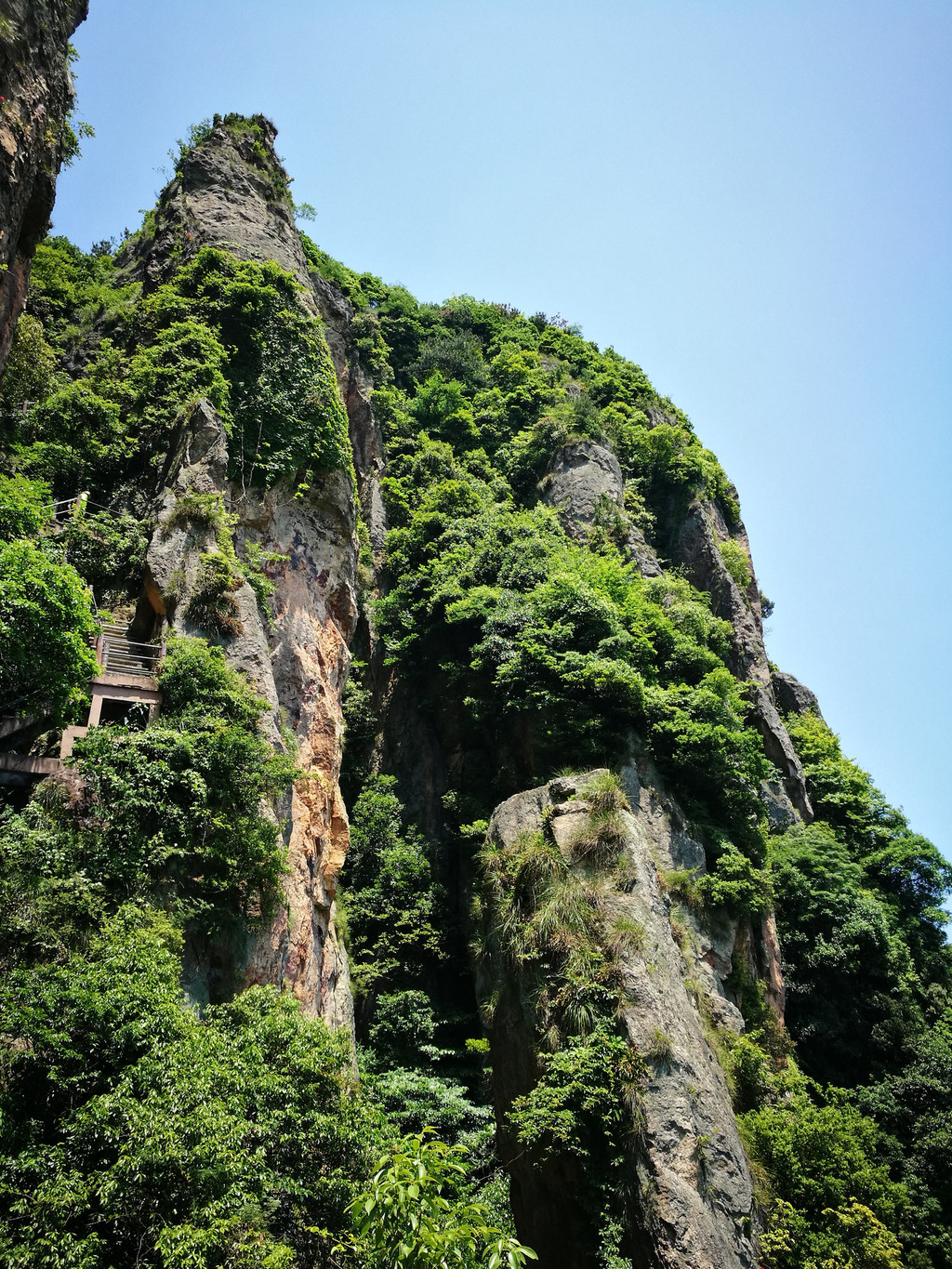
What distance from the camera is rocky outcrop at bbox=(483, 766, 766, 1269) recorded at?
502 inches

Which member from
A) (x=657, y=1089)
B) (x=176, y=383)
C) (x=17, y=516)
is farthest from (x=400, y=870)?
(x=176, y=383)

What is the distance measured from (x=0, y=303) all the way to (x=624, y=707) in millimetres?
16292

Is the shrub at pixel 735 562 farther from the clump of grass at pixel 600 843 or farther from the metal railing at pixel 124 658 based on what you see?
the metal railing at pixel 124 658

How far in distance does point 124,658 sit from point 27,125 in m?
9.35

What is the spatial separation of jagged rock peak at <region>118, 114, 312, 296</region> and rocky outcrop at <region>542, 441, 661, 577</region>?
11.9 metres

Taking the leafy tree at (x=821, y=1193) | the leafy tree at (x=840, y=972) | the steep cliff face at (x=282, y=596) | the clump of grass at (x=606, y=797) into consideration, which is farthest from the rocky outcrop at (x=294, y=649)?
the leafy tree at (x=840, y=972)

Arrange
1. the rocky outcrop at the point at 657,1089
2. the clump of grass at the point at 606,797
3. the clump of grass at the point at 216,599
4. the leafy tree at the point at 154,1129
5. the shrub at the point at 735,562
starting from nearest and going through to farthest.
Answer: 1. the leafy tree at the point at 154,1129
2. the rocky outcrop at the point at 657,1089
3. the clump of grass at the point at 216,599
4. the clump of grass at the point at 606,797
5. the shrub at the point at 735,562

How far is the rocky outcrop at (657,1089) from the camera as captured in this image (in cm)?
1274

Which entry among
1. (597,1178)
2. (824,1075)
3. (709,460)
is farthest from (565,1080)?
(709,460)

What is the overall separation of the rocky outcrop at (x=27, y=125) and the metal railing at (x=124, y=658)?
6.52 meters

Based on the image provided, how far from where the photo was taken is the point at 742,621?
114ft

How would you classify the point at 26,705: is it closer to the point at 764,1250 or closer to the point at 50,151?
the point at 50,151

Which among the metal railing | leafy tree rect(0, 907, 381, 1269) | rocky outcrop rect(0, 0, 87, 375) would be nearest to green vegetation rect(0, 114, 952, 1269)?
leafy tree rect(0, 907, 381, 1269)

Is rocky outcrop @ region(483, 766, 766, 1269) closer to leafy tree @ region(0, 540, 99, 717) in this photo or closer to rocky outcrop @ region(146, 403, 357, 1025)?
rocky outcrop @ region(146, 403, 357, 1025)
